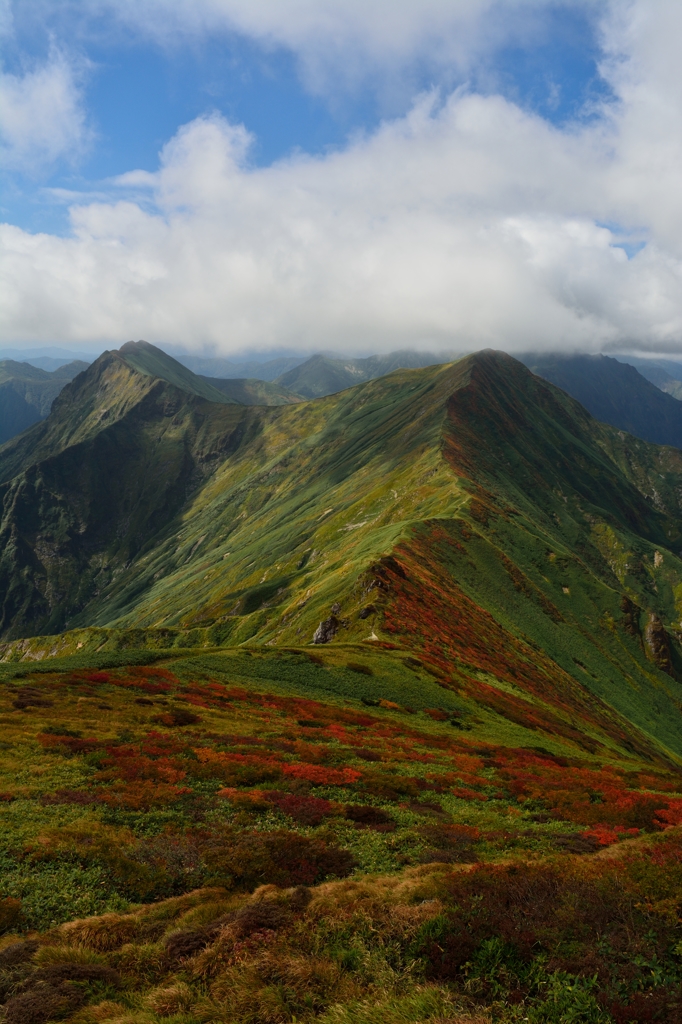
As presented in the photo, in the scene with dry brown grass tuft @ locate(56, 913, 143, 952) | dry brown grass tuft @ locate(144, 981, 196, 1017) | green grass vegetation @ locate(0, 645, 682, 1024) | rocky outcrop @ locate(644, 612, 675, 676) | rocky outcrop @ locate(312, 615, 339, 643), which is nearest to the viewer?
dry brown grass tuft @ locate(144, 981, 196, 1017)

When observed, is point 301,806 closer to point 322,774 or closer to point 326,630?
point 322,774

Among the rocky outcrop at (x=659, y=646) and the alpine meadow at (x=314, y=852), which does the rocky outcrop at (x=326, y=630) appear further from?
the rocky outcrop at (x=659, y=646)

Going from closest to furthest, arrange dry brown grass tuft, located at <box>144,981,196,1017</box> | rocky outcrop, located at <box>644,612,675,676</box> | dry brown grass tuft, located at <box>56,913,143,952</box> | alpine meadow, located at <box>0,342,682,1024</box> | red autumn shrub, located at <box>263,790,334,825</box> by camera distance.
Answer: dry brown grass tuft, located at <box>144,981,196,1017</box> → alpine meadow, located at <box>0,342,682,1024</box> → dry brown grass tuft, located at <box>56,913,143,952</box> → red autumn shrub, located at <box>263,790,334,825</box> → rocky outcrop, located at <box>644,612,675,676</box>

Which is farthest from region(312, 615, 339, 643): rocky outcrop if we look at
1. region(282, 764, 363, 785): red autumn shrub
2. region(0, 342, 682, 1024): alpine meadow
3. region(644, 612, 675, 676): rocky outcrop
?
region(644, 612, 675, 676): rocky outcrop

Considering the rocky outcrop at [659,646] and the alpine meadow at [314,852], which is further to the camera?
the rocky outcrop at [659,646]

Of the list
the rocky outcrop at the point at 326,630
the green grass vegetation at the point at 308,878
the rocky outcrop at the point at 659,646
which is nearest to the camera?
the green grass vegetation at the point at 308,878

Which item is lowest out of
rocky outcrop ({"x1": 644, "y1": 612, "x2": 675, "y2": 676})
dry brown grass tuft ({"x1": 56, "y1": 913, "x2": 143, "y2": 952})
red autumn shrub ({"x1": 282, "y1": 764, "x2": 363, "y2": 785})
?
rocky outcrop ({"x1": 644, "y1": 612, "x2": 675, "y2": 676})

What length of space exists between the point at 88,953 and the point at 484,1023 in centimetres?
1082

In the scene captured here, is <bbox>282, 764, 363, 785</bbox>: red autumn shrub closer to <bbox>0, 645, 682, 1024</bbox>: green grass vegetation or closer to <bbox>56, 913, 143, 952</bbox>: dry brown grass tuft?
<bbox>0, 645, 682, 1024</bbox>: green grass vegetation

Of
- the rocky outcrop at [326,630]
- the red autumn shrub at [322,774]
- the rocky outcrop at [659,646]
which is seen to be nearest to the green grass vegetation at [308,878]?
the red autumn shrub at [322,774]

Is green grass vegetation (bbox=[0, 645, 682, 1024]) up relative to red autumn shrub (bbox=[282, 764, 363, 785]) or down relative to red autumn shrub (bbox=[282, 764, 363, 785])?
up

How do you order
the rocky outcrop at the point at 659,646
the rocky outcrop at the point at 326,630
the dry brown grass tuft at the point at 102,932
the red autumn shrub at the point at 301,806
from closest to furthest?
the dry brown grass tuft at the point at 102,932
the red autumn shrub at the point at 301,806
the rocky outcrop at the point at 326,630
the rocky outcrop at the point at 659,646


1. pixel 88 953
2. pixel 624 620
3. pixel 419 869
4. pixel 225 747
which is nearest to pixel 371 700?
pixel 225 747

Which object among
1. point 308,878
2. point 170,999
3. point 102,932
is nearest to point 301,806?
point 308,878
